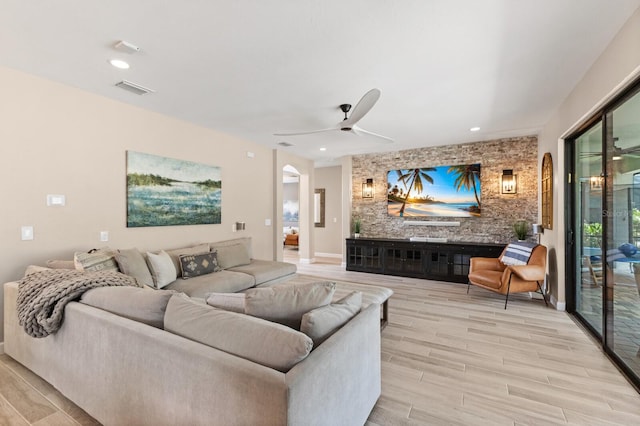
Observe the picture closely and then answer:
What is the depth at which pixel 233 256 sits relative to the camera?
4285 mm

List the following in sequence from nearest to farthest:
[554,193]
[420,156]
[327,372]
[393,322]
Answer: [327,372] → [393,322] → [554,193] → [420,156]

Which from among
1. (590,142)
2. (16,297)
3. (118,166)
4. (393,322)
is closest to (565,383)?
(393,322)

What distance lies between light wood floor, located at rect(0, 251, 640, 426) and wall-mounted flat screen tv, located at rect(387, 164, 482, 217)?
255 centimetres

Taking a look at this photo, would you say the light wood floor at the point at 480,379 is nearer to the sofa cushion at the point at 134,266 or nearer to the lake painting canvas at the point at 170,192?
the sofa cushion at the point at 134,266

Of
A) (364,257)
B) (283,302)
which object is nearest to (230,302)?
(283,302)

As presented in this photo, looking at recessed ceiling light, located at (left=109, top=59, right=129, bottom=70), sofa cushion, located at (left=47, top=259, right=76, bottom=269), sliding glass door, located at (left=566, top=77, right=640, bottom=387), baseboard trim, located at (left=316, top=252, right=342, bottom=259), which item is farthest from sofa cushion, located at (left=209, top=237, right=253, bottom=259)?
sliding glass door, located at (left=566, top=77, right=640, bottom=387)

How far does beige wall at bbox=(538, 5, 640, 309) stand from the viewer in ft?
6.88

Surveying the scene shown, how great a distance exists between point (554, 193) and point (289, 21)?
4.01m

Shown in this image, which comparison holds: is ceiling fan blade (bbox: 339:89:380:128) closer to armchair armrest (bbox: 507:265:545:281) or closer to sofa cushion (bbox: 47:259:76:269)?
armchair armrest (bbox: 507:265:545:281)

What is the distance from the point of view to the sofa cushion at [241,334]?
120 cm

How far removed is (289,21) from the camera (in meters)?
2.07

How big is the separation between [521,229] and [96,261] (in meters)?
6.08

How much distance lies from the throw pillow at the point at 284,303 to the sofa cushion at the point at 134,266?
2.01 m

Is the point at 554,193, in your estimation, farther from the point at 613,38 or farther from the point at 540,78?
the point at 613,38
